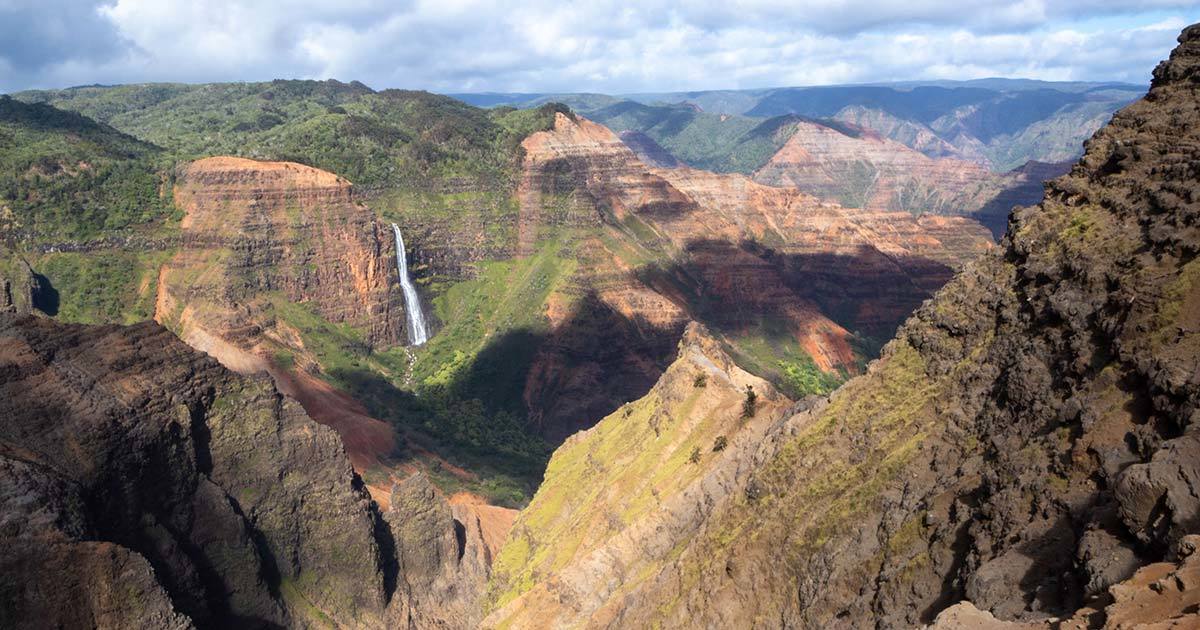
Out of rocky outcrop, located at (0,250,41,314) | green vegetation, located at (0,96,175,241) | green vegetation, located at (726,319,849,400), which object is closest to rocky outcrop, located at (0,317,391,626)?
rocky outcrop, located at (0,250,41,314)

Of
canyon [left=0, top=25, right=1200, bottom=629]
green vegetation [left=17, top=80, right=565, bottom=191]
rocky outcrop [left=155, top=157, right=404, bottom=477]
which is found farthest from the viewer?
green vegetation [left=17, top=80, right=565, bottom=191]

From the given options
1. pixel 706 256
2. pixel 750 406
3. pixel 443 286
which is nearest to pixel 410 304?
pixel 443 286

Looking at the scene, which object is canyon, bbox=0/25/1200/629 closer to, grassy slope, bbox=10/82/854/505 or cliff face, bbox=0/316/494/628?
cliff face, bbox=0/316/494/628

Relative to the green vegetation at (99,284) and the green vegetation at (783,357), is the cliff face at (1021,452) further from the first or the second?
the green vegetation at (99,284)

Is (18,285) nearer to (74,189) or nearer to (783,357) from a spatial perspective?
(74,189)

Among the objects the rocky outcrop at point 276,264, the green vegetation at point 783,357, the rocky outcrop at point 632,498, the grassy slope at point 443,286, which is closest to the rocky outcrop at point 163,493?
the rocky outcrop at point 632,498
